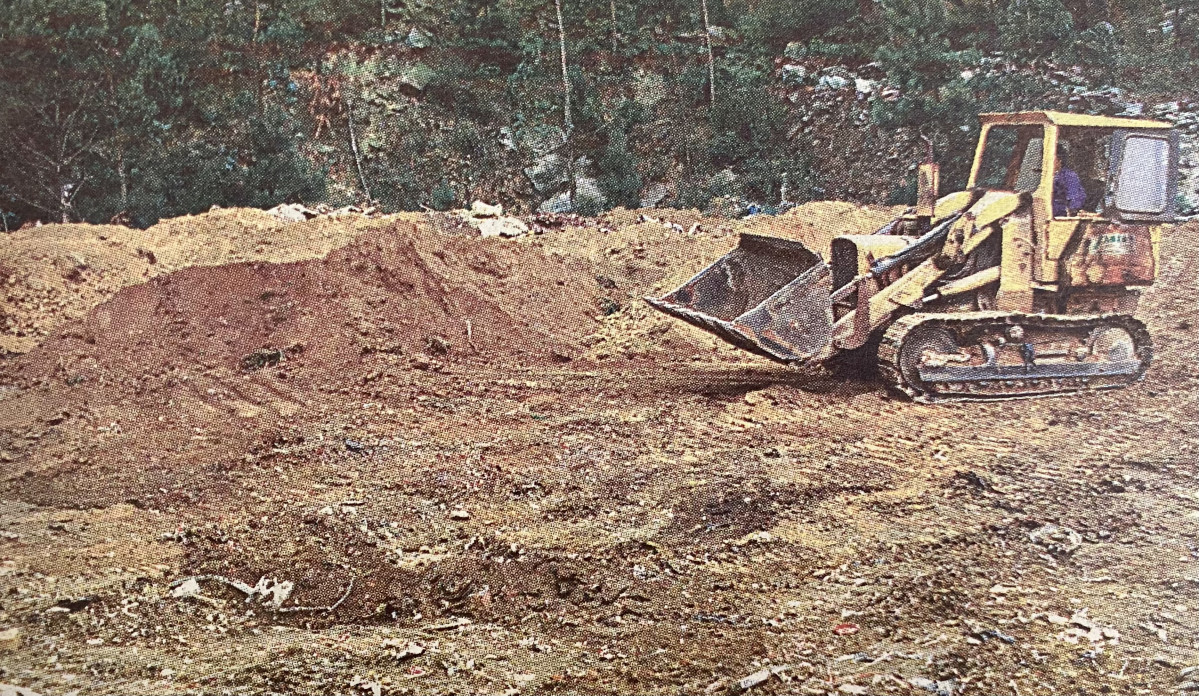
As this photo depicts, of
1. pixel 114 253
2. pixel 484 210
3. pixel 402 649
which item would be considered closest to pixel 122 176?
pixel 114 253

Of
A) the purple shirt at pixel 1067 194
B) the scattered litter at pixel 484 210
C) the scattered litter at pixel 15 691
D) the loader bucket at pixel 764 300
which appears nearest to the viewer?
the scattered litter at pixel 15 691

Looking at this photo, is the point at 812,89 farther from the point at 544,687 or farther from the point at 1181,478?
the point at 544,687

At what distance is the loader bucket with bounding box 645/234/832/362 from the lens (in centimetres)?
518

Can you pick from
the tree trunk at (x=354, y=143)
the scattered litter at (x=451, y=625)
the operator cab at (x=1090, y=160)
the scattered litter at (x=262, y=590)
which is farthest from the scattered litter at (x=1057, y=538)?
the tree trunk at (x=354, y=143)

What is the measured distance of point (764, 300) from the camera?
5.45 meters

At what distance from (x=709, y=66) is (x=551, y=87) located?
Result: 0.80m

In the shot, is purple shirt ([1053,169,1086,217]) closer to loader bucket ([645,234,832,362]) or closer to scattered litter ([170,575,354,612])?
loader bucket ([645,234,832,362])

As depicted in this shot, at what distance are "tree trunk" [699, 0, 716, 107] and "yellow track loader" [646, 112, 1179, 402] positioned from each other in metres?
0.87

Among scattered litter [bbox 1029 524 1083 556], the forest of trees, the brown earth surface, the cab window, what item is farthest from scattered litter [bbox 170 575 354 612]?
the cab window

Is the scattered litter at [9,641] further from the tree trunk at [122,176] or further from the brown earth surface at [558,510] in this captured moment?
the tree trunk at [122,176]

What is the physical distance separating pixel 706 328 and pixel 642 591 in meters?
2.14

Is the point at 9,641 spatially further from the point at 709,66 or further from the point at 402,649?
the point at 709,66

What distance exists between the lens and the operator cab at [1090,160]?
16.0ft

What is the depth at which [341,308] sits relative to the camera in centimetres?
596
